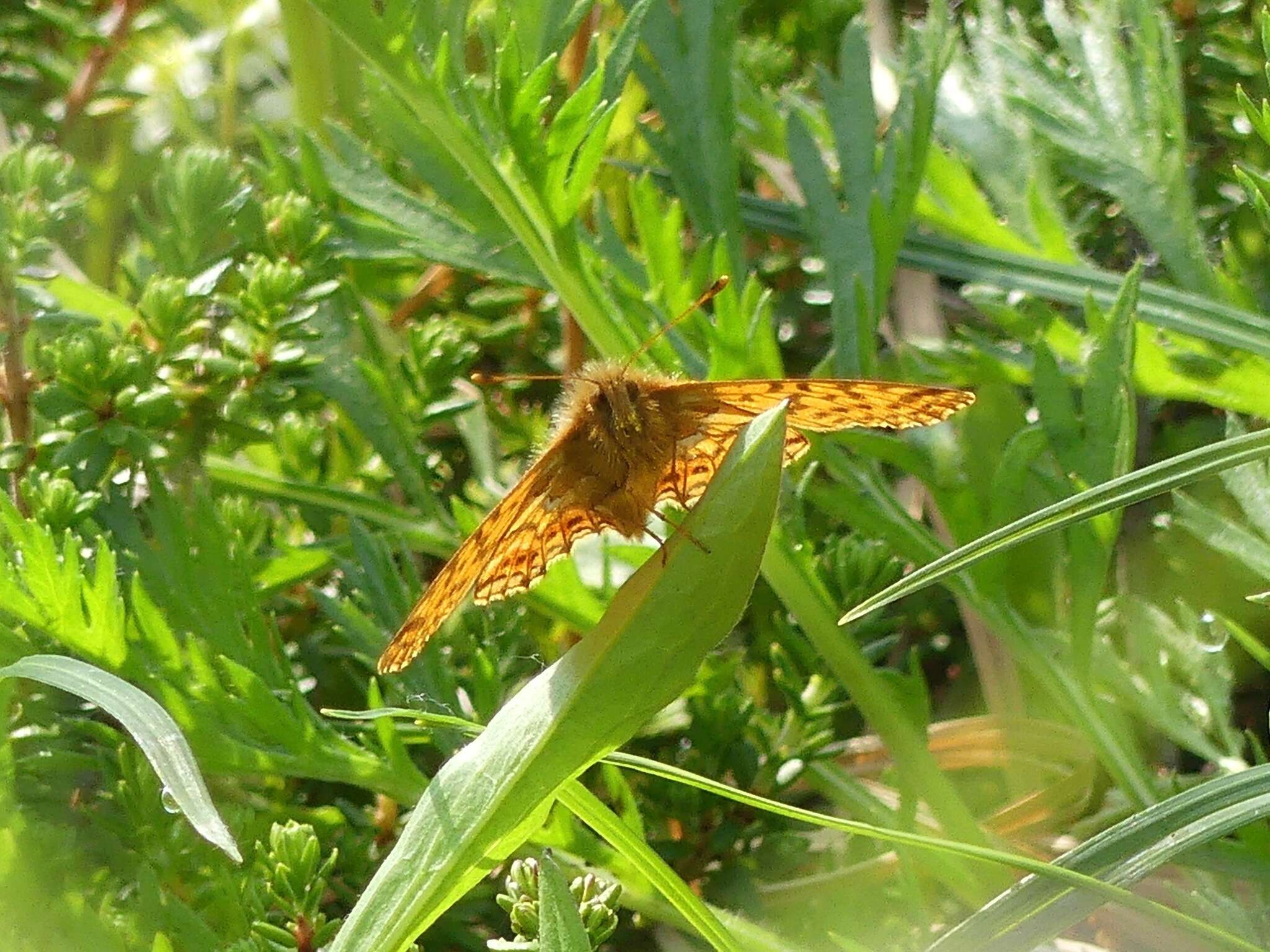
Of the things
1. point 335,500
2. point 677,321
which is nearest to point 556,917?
point 677,321

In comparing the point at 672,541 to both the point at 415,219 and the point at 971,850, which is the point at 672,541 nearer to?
the point at 971,850

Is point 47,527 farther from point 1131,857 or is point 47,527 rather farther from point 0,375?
point 1131,857

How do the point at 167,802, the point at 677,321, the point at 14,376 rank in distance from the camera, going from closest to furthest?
the point at 167,802, the point at 677,321, the point at 14,376

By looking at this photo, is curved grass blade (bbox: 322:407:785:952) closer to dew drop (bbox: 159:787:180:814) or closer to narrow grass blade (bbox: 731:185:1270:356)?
dew drop (bbox: 159:787:180:814)

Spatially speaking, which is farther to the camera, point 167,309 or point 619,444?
point 167,309

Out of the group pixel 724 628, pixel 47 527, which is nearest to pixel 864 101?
pixel 724 628

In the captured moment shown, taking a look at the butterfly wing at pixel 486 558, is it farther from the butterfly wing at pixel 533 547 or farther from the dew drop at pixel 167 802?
the dew drop at pixel 167 802
